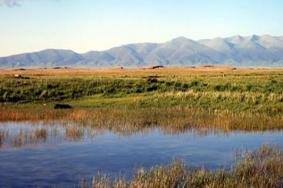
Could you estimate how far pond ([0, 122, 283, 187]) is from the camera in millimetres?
18219

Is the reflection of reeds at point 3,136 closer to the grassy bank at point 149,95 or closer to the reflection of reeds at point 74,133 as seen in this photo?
the reflection of reeds at point 74,133

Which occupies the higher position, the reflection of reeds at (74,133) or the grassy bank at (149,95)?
the grassy bank at (149,95)

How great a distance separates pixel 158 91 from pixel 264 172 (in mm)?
34992

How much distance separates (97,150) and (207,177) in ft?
27.3

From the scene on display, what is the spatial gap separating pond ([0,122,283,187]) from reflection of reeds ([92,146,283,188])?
1.50 m

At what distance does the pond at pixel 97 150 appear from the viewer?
1822cm

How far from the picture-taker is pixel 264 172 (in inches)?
688

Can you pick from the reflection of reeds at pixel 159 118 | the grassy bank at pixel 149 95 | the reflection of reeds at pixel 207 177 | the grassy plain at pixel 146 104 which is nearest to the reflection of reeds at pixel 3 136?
the reflection of reeds at pixel 159 118

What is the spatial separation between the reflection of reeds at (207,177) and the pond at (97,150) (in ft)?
4.92

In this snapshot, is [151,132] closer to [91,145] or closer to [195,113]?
[91,145]

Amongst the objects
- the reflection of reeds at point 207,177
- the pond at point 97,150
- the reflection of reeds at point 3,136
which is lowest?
the pond at point 97,150

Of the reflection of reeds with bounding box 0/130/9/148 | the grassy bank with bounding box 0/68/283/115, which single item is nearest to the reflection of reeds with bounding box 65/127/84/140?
the reflection of reeds with bounding box 0/130/9/148

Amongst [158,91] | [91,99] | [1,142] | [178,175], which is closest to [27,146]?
[1,142]

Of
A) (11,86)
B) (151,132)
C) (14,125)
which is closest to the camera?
(151,132)
